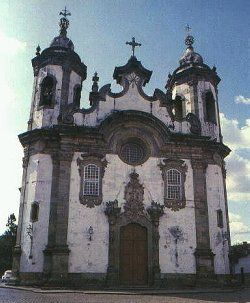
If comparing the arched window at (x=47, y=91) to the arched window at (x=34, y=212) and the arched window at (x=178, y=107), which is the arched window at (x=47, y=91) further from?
the arched window at (x=178, y=107)

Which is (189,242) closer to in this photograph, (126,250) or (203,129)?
(126,250)

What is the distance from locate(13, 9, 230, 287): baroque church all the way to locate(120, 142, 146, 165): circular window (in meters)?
0.06

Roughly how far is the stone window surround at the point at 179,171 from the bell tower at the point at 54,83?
622 centimetres

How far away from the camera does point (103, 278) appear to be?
19188mm

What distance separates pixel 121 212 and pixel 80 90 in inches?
353

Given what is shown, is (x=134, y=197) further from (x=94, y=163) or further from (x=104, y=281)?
(x=104, y=281)

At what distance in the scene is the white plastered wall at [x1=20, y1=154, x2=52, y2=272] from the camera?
19500mm

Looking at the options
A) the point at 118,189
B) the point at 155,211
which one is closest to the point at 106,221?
the point at 118,189

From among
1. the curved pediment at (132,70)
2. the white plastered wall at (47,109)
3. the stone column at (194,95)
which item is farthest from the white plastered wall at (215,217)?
the white plastered wall at (47,109)

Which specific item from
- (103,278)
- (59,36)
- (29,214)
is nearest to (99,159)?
(29,214)

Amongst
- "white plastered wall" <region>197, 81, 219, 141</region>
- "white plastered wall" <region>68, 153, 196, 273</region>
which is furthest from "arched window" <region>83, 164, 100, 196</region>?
"white plastered wall" <region>197, 81, 219, 141</region>

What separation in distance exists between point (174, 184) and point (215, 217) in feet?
9.59

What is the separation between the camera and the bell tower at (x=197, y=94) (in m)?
24.6

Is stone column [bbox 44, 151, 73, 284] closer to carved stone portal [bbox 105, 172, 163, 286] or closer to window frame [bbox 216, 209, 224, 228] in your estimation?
carved stone portal [bbox 105, 172, 163, 286]
